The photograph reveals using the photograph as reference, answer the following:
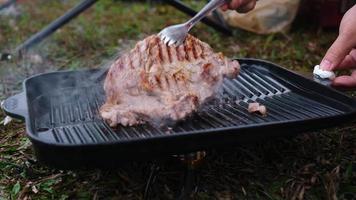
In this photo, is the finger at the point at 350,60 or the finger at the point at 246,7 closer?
the finger at the point at 350,60

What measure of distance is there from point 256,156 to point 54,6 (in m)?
4.98

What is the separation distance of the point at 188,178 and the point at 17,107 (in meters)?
1.02

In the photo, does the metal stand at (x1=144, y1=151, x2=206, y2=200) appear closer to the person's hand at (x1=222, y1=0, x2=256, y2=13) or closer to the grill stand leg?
the grill stand leg

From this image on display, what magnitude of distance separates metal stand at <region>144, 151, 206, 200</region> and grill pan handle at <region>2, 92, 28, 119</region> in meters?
0.77

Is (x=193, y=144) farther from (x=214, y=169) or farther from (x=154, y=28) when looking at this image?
(x=154, y=28)

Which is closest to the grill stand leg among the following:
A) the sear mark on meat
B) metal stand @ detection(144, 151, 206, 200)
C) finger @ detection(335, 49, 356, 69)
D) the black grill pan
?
metal stand @ detection(144, 151, 206, 200)

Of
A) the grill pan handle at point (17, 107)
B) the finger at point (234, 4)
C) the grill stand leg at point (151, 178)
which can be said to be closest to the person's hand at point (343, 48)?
the finger at point (234, 4)

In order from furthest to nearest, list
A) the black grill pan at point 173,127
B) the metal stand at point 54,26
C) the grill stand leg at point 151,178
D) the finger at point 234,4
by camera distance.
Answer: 1. the metal stand at point 54,26
2. the finger at point 234,4
3. the grill stand leg at point 151,178
4. the black grill pan at point 173,127

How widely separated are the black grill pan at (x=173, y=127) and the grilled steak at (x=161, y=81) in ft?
0.27

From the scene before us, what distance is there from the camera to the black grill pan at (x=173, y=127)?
6.62 feet

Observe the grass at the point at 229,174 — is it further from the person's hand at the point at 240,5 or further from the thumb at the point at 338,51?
the person's hand at the point at 240,5

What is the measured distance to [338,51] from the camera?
2.59 meters

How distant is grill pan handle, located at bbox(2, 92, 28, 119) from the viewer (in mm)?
2416

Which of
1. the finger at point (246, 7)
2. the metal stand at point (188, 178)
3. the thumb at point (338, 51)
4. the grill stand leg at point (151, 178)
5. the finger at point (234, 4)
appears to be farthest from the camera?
the finger at point (246, 7)
